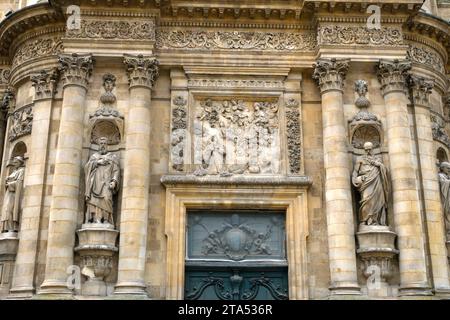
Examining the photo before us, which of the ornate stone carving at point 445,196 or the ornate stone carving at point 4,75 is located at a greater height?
the ornate stone carving at point 4,75

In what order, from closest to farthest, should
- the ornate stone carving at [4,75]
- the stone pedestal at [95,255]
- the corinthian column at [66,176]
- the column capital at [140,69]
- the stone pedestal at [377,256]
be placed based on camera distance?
1. the corinthian column at [66,176]
2. the stone pedestal at [95,255]
3. the stone pedestal at [377,256]
4. the column capital at [140,69]
5. the ornate stone carving at [4,75]

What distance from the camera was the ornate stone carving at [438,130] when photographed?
1834cm

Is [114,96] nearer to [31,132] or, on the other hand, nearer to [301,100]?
[31,132]

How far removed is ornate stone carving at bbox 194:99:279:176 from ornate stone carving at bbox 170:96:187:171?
38 centimetres

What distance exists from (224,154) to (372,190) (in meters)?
4.16

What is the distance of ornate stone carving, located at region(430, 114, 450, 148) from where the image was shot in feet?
60.2

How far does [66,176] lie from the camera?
15.9m

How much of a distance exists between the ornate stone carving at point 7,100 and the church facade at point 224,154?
90 centimetres

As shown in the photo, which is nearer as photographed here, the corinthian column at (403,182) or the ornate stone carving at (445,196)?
the corinthian column at (403,182)

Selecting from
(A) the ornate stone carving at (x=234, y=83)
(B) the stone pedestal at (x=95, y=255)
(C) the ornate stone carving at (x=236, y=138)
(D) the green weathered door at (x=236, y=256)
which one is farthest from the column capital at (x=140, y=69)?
Answer: (B) the stone pedestal at (x=95, y=255)

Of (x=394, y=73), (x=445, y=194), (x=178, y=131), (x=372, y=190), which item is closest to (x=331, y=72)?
(x=394, y=73)

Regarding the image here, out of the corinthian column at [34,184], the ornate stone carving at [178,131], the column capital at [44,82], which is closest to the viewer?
the corinthian column at [34,184]

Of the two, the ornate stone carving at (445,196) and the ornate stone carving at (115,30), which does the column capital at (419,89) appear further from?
the ornate stone carving at (115,30)

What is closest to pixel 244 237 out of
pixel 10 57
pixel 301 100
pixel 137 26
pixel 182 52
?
pixel 301 100
